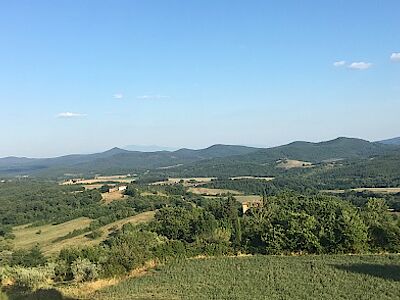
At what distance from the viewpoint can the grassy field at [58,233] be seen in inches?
3201

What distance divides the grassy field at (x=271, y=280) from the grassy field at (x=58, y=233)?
49.7m

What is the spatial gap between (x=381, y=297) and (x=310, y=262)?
8615 mm

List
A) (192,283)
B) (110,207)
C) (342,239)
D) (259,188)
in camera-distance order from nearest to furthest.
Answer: (192,283)
(342,239)
(110,207)
(259,188)

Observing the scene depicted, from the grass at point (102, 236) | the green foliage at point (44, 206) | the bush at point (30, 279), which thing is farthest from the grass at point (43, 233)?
the bush at point (30, 279)

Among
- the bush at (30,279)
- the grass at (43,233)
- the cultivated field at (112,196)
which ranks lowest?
the grass at (43,233)

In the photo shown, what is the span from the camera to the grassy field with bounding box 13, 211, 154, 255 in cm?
8131

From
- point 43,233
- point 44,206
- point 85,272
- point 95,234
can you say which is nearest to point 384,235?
point 85,272

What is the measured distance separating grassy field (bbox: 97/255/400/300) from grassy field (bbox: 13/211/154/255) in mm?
49713

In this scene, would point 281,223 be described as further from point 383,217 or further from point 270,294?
point 270,294

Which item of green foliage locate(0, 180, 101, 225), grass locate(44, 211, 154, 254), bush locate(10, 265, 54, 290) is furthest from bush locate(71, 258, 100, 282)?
green foliage locate(0, 180, 101, 225)

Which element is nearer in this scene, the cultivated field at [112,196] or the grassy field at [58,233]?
the grassy field at [58,233]

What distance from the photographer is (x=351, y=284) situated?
24312 mm

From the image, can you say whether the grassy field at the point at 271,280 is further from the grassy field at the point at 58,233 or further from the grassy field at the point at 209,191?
the grassy field at the point at 209,191

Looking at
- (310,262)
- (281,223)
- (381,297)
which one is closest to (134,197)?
(281,223)
